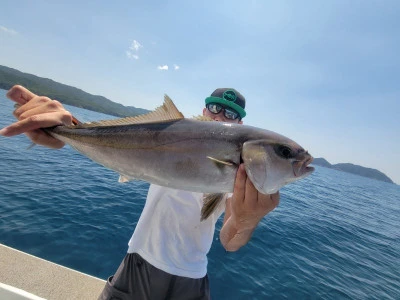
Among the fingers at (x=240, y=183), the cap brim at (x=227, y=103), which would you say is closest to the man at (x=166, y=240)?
the fingers at (x=240, y=183)

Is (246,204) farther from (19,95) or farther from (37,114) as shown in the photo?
(19,95)

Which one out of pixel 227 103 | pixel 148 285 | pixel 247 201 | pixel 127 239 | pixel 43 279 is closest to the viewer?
pixel 247 201

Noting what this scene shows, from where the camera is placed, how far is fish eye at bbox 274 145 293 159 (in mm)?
2848

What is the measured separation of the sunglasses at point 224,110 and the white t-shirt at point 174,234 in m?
1.61

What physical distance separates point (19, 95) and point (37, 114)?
0.41 metres

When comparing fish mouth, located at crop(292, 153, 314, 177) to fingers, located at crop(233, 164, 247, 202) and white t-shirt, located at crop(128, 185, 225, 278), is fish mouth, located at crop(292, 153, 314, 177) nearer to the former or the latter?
fingers, located at crop(233, 164, 247, 202)

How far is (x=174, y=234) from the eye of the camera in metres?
3.60

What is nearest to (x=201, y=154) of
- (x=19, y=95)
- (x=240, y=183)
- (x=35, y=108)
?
(x=240, y=183)

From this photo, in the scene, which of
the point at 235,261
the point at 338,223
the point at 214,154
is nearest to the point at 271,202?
the point at 214,154

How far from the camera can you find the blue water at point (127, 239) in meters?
9.16

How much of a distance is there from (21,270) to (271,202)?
5.64m

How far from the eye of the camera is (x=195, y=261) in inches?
141

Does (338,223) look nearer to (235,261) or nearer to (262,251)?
(262,251)

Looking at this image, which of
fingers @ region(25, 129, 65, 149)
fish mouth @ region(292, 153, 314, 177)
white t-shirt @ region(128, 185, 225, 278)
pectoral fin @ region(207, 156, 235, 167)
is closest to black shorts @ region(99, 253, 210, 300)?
white t-shirt @ region(128, 185, 225, 278)
